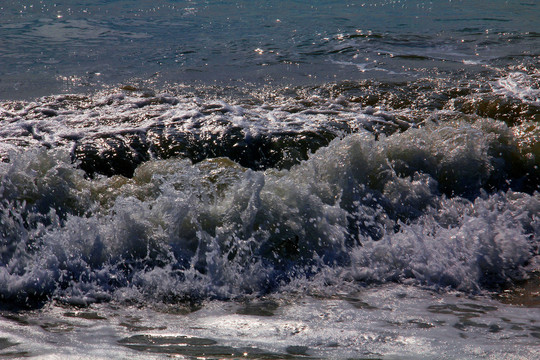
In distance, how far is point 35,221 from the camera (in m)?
3.98

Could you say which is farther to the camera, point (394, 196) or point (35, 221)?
point (394, 196)

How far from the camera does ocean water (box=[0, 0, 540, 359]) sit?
2.75 metres

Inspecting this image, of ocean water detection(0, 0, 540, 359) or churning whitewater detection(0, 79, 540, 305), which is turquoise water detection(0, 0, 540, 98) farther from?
churning whitewater detection(0, 79, 540, 305)

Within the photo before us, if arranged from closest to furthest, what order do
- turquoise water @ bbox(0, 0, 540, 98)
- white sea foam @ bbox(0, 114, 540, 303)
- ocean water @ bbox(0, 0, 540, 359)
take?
ocean water @ bbox(0, 0, 540, 359) → white sea foam @ bbox(0, 114, 540, 303) → turquoise water @ bbox(0, 0, 540, 98)

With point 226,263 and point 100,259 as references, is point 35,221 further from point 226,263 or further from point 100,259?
point 226,263

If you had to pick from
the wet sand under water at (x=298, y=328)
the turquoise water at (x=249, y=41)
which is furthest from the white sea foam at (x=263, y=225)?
the turquoise water at (x=249, y=41)

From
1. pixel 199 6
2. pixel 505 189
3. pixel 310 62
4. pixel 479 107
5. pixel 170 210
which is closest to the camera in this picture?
pixel 170 210

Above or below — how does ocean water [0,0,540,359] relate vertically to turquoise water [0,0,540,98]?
below

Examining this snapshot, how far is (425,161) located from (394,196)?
639 mm

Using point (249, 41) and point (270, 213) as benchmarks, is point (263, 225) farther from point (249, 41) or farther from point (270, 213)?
point (249, 41)

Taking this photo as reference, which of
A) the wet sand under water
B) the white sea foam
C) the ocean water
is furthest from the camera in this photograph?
the white sea foam

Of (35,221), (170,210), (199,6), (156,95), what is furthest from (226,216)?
(199,6)

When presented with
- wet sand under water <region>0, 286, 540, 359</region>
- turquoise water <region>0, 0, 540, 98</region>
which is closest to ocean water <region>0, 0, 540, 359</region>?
wet sand under water <region>0, 286, 540, 359</region>

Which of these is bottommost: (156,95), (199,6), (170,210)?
(170,210)
